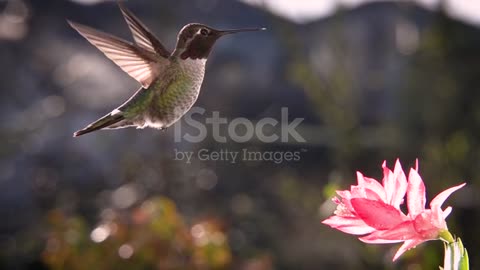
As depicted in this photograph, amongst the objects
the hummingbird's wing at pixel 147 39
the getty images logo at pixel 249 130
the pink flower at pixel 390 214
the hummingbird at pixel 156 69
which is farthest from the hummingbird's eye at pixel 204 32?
the getty images logo at pixel 249 130

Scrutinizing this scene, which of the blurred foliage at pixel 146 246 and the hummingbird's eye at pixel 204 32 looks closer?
the hummingbird's eye at pixel 204 32

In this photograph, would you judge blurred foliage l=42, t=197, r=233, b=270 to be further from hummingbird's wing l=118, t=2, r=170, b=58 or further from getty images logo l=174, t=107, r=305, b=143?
hummingbird's wing l=118, t=2, r=170, b=58

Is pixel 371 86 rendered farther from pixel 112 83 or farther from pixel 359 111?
pixel 112 83

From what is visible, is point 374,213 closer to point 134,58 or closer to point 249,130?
point 134,58
